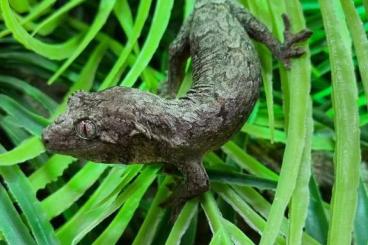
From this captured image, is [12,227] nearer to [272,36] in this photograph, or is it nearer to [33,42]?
[33,42]

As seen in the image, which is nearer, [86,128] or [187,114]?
[86,128]

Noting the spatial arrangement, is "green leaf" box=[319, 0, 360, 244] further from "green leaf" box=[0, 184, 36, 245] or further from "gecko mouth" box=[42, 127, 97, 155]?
"green leaf" box=[0, 184, 36, 245]

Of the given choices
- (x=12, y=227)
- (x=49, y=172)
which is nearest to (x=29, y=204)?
(x=12, y=227)

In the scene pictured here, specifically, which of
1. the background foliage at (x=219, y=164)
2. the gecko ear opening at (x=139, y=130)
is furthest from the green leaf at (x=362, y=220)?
the gecko ear opening at (x=139, y=130)

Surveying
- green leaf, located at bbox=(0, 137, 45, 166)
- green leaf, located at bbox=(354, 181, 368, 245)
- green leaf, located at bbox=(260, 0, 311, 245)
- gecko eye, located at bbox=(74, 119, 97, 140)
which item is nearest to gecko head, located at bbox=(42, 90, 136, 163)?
gecko eye, located at bbox=(74, 119, 97, 140)

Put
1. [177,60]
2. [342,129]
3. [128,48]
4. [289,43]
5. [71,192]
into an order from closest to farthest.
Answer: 1. [342,129]
2. [71,192]
3. [289,43]
4. [128,48]
5. [177,60]

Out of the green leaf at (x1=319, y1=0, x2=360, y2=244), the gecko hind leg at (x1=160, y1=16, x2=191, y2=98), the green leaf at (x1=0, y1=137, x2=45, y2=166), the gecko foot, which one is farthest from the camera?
the gecko hind leg at (x1=160, y1=16, x2=191, y2=98)

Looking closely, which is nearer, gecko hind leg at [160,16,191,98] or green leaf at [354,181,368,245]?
green leaf at [354,181,368,245]
